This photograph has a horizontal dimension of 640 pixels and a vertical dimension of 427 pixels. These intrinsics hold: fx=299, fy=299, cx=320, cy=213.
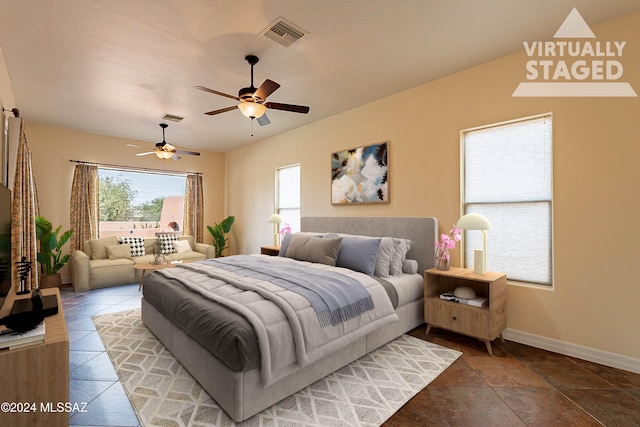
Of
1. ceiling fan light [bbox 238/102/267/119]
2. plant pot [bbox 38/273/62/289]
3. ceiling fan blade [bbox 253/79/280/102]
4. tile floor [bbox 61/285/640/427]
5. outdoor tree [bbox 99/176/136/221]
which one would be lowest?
tile floor [bbox 61/285/640/427]

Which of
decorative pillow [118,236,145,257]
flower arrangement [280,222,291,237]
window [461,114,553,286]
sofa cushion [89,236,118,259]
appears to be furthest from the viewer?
decorative pillow [118,236,145,257]

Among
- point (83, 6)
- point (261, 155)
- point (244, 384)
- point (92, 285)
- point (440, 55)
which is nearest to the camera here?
point (244, 384)

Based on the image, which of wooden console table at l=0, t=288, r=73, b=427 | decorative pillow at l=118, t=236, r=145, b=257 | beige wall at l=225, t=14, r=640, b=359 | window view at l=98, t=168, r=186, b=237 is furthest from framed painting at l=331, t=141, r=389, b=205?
window view at l=98, t=168, r=186, b=237

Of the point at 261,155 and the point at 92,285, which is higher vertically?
the point at 261,155

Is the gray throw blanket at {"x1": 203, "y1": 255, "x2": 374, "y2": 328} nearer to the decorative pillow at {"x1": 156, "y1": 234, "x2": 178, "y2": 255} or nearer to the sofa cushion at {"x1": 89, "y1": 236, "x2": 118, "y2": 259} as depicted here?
the decorative pillow at {"x1": 156, "y1": 234, "x2": 178, "y2": 255}

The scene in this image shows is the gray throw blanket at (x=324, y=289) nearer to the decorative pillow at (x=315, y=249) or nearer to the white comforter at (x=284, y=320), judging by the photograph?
the white comforter at (x=284, y=320)

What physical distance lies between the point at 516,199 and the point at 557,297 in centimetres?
99

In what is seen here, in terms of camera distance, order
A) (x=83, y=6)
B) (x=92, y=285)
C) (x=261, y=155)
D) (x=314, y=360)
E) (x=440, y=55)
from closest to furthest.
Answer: (x=314, y=360)
(x=83, y=6)
(x=440, y=55)
(x=92, y=285)
(x=261, y=155)

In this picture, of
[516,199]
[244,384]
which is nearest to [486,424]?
[244,384]

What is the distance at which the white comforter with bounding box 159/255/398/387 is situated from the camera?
1906 millimetres

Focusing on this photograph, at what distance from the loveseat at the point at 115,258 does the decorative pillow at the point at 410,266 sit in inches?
162

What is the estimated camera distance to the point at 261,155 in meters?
6.40

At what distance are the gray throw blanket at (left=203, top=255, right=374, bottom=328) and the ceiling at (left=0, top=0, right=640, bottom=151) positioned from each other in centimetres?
218

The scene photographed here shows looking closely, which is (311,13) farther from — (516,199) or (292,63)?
(516,199)
